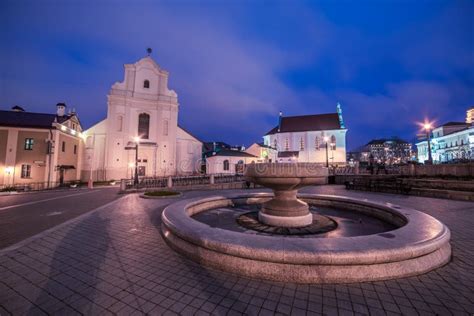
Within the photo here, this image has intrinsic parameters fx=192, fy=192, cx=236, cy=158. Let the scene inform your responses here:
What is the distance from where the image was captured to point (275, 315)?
2389mm

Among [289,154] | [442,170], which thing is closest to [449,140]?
[289,154]

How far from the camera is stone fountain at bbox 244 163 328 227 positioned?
218 inches

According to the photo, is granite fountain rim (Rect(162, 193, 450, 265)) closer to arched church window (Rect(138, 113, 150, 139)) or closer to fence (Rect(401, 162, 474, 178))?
fence (Rect(401, 162, 474, 178))

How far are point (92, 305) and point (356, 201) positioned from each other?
338 inches

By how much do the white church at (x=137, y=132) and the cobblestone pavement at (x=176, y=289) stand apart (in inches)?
1122

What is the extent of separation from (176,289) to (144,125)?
3444 cm

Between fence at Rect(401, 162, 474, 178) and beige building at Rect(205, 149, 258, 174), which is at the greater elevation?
beige building at Rect(205, 149, 258, 174)

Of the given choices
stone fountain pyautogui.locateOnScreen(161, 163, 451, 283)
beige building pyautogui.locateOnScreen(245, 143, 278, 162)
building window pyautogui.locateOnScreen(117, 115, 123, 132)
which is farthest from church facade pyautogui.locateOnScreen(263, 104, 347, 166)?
stone fountain pyautogui.locateOnScreen(161, 163, 451, 283)

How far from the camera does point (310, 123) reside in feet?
179

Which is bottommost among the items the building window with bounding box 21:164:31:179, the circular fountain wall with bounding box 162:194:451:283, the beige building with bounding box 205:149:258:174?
the circular fountain wall with bounding box 162:194:451:283

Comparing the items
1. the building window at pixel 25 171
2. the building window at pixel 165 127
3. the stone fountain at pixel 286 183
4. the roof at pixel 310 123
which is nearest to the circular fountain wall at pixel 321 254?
the stone fountain at pixel 286 183

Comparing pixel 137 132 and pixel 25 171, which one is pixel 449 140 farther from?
pixel 25 171

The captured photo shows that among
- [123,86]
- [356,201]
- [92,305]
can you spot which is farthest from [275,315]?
[123,86]

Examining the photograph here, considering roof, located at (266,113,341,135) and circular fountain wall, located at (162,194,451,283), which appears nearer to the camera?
circular fountain wall, located at (162,194,451,283)
